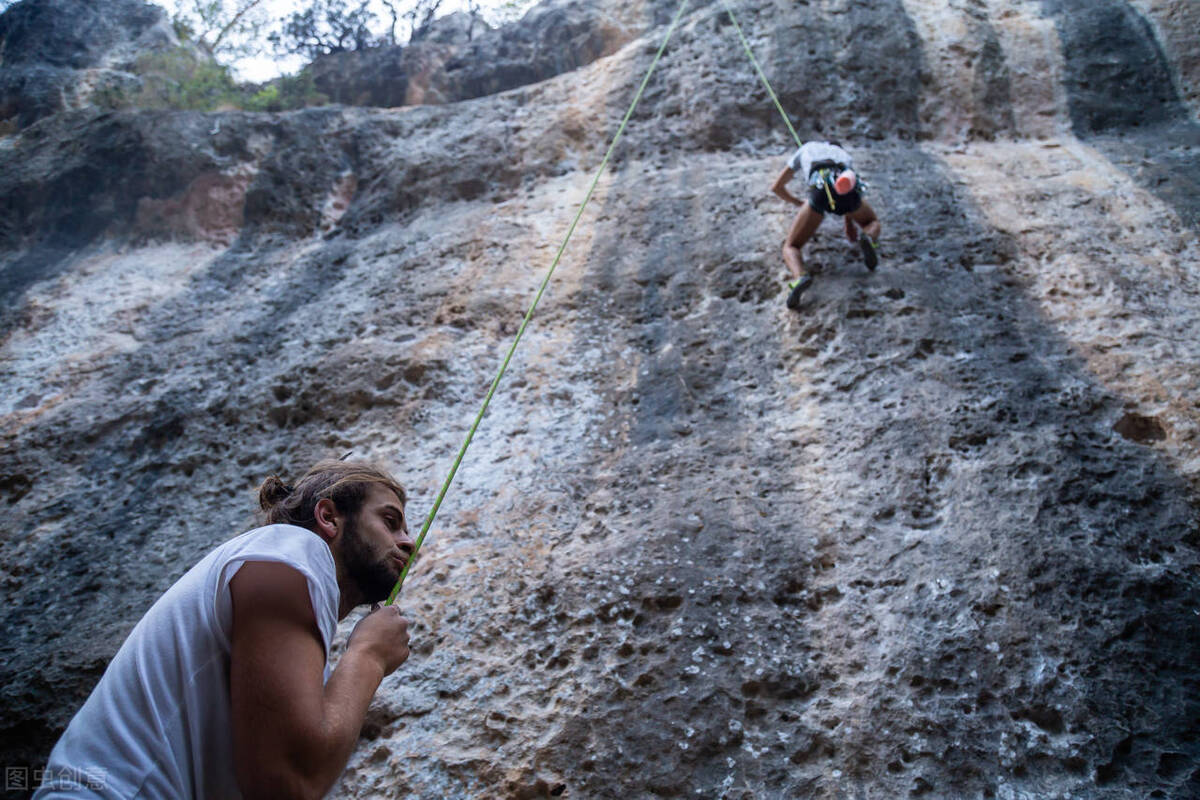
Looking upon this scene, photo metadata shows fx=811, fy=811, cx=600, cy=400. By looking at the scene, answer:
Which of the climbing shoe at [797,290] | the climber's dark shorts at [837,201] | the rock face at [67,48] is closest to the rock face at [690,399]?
the climbing shoe at [797,290]

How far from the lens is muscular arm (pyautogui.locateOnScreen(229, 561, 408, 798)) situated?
57.5 inches

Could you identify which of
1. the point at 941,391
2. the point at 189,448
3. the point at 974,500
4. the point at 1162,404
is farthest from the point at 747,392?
the point at 189,448

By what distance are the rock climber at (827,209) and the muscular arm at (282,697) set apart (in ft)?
11.8

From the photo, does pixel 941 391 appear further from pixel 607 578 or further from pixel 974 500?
pixel 607 578

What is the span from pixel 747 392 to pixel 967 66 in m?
4.12

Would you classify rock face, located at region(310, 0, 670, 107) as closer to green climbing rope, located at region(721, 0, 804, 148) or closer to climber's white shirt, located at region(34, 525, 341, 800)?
green climbing rope, located at region(721, 0, 804, 148)

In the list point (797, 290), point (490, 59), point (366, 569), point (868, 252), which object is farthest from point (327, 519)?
point (490, 59)

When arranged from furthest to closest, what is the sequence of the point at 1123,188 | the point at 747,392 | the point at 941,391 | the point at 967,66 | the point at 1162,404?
the point at 967,66
the point at 1123,188
the point at 747,392
the point at 941,391
the point at 1162,404

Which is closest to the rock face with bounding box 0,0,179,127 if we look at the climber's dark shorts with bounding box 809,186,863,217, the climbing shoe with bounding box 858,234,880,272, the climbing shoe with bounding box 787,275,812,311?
the climber's dark shorts with bounding box 809,186,863,217

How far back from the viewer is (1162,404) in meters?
3.57

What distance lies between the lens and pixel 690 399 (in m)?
4.26

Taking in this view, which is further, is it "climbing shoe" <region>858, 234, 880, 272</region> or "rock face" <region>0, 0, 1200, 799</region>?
"climbing shoe" <region>858, 234, 880, 272</region>

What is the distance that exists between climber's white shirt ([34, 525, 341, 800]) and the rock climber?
361 cm

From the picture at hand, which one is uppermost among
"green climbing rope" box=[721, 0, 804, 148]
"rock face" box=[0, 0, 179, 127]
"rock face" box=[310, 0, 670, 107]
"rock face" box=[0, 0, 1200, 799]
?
"rock face" box=[0, 0, 179, 127]
